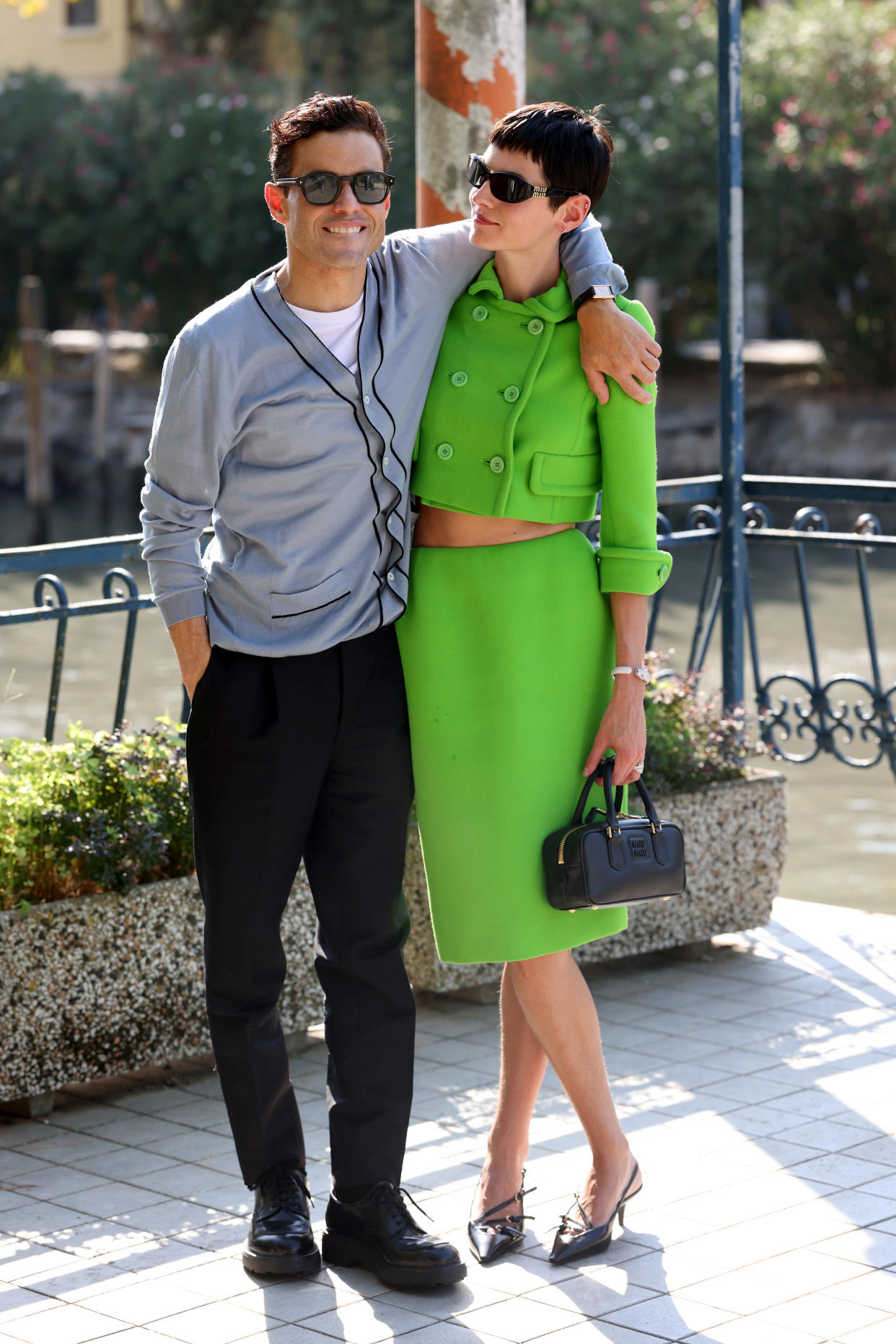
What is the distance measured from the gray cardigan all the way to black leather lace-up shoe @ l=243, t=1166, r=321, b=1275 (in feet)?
3.19

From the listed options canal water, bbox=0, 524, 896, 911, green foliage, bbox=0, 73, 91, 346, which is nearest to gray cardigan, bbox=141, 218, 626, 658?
canal water, bbox=0, 524, 896, 911

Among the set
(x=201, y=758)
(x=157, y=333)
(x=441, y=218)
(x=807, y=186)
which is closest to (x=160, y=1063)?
(x=201, y=758)

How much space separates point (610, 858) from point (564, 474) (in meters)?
0.65

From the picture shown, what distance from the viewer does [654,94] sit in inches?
960

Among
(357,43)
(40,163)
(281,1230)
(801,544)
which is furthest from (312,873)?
(357,43)

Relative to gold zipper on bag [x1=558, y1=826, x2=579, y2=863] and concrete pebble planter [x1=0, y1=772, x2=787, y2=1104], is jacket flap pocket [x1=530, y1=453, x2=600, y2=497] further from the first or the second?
concrete pebble planter [x1=0, y1=772, x2=787, y2=1104]

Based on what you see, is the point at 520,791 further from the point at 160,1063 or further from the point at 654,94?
the point at 654,94

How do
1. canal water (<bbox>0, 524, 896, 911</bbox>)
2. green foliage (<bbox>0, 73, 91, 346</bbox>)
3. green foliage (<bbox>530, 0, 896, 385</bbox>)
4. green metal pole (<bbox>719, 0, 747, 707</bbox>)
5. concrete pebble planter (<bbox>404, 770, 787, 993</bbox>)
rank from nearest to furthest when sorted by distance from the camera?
concrete pebble planter (<bbox>404, 770, 787, 993</bbox>) → green metal pole (<bbox>719, 0, 747, 707</bbox>) → canal water (<bbox>0, 524, 896, 911</bbox>) → green foliage (<bbox>530, 0, 896, 385</bbox>) → green foliage (<bbox>0, 73, 91, 346</bbox>)

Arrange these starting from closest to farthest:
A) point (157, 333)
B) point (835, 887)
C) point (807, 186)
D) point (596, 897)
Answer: point (596, 897) < point (835, 887) < point (807, 186) < point (157, 333)

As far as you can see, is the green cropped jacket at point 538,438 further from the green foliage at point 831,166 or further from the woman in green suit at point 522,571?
the green foliage at point 831,166

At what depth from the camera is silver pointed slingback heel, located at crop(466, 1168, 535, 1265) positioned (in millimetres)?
3391

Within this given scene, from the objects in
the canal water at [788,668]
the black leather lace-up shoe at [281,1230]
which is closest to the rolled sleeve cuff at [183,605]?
the black leather lace-up shoe at [281,1230]

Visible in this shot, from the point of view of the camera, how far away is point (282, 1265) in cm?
329

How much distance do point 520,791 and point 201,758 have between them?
0.55m
